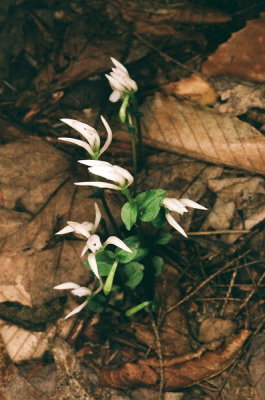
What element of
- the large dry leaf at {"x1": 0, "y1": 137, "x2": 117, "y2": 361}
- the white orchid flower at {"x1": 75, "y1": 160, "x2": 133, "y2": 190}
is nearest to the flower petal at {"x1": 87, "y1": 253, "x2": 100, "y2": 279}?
the white orchid flower at {"x1": 75, "y1": 160, "x2": 133, "y2": 190}

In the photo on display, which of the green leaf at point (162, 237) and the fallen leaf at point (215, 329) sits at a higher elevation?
the green leaf at point (162, 237)

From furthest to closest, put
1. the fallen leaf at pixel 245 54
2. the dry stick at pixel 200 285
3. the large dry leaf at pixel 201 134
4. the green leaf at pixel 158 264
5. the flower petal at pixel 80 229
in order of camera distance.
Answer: the fallen leaf at pixel 245 54
the large dry leaf at pixel 201 134
the dry stick at pixel 200 285
the green leaf at pixel 158 264
the flower petal at pixel 80 229

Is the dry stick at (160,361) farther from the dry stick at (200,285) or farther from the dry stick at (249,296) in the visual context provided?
the dry stick at (249,296)

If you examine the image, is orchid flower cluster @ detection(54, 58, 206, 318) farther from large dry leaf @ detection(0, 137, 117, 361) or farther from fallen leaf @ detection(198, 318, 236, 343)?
fallen leaf @ detection(198, 318, 236, 343)

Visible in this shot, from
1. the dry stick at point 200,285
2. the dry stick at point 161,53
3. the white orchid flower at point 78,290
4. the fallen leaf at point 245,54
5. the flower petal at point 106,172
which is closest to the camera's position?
the flower petal at point 106,172

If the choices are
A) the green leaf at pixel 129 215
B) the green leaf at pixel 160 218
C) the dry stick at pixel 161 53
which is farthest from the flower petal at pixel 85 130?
the dry stick at pixel 161 53

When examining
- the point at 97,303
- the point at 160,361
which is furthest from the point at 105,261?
the point at 160,361

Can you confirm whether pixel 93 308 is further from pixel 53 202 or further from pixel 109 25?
pixel 109 25
